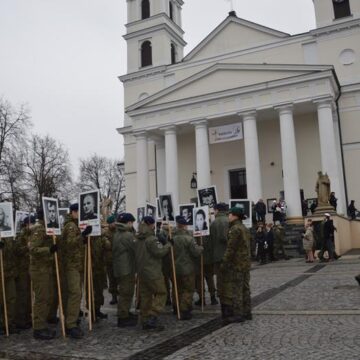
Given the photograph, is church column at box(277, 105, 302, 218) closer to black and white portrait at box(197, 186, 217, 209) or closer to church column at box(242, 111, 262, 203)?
Result: church column at box(242, 111, 262, 203)

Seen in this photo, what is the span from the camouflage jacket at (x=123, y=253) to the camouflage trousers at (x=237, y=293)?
5.43 feet

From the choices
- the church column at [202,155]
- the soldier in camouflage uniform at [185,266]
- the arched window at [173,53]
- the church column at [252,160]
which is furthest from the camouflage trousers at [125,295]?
the arched window at [173,53]

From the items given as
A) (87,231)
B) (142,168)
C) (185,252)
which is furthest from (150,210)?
(142,168)

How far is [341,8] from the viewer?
31766mm

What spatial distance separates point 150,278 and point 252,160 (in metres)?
20.6

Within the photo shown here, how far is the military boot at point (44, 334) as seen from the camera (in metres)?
7.32

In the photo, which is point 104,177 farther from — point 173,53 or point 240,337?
point 240,337

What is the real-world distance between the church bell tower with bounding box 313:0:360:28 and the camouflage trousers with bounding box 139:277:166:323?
28.6 meters

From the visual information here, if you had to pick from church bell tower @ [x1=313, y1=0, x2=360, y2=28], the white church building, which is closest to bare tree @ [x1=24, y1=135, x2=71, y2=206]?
the white church building

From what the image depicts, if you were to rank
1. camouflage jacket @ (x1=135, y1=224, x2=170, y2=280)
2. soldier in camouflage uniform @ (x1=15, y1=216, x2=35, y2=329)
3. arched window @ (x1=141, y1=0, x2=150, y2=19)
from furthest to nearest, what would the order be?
1. arched window @ (x1=141, y1=0, x2=150, y2=19)
2. soldier in camouflage uniform @ (x1=15, y1=216, x2=35, y2=329)
3. camouflage jacket @ (x1=135, y1=224, x2=170, y2=280)

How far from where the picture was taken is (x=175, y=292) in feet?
28.6

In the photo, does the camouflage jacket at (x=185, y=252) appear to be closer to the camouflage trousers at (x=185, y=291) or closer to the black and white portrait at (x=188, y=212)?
the camouflage trousers at (x=185, y=291)

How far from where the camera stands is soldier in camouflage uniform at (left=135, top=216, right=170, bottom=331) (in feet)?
25.2

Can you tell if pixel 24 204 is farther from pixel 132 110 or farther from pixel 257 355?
pixel 257 355
